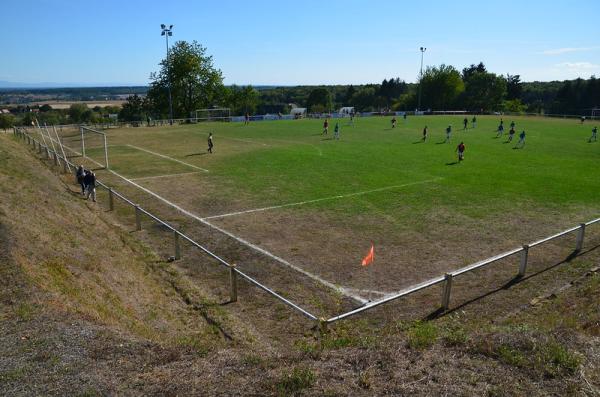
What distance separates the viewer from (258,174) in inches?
1133

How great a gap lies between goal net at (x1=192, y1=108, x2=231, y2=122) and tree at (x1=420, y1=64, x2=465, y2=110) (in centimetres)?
5478

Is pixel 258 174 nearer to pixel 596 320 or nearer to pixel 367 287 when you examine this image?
pixel 367 287

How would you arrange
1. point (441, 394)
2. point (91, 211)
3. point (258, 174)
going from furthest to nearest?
point (258, 174) → point (91, 211) → point (441, 394)

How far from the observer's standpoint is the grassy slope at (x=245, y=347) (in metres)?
6.67

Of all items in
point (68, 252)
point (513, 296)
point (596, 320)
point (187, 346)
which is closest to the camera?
point (187, 346)

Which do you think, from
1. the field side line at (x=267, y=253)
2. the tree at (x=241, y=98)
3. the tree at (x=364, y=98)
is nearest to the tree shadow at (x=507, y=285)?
the field side line at (x=267, y=253)

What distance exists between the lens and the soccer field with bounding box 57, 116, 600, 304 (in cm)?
1527

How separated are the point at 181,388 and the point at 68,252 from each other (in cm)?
825

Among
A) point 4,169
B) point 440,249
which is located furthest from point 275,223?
point 4,169

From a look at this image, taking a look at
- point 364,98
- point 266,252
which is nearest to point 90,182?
point 266,252

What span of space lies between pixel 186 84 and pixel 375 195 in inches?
2895

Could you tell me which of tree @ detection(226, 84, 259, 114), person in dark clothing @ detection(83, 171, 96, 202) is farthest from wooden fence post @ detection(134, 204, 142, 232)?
tree @ detection(226, 84, 259, 114)

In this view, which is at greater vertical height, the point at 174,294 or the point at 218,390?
the point at 218,390

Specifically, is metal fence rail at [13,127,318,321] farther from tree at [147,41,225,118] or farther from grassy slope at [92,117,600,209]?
tree at [147,41,225,118]
